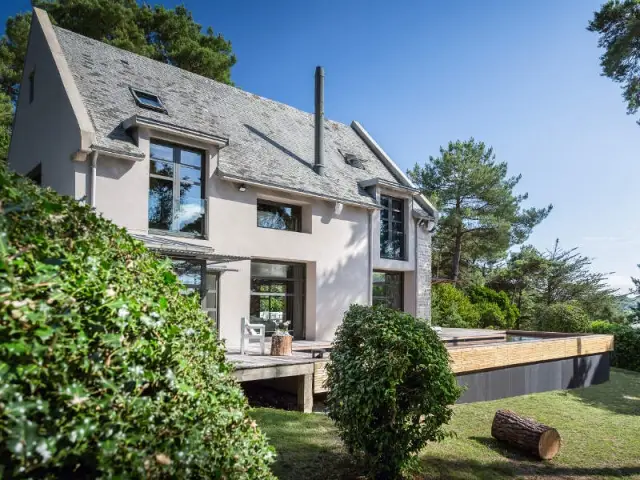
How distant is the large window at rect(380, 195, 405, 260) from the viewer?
17.2 meters

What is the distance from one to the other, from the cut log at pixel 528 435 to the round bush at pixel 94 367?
249 inches

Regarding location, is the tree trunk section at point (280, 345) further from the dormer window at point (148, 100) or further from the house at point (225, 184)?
the dormer window at point (148, 100)

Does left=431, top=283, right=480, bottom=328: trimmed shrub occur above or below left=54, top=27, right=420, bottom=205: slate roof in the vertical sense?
below

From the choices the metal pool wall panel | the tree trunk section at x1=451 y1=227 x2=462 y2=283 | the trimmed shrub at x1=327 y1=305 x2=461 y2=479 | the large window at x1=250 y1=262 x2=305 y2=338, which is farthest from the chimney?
the tree trunk section at x1=451 y1=227 x2=462 y2=283

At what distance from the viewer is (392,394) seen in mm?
5457

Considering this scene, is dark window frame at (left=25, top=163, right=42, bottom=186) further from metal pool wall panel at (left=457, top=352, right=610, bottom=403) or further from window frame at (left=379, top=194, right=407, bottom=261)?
metal pool wall panel at (left=457, top=352, right=610, bottom=403)

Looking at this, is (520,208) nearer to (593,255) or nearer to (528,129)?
(593,255)

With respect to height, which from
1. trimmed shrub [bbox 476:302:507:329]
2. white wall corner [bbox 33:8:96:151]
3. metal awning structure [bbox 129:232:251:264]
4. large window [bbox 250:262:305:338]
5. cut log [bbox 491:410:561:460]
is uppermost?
white wall corner [bbox 33:8:96:151]

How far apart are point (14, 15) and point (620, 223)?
31359 mm

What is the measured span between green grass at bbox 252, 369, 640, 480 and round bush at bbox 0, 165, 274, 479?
3.87m

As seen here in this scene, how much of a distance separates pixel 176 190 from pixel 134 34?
16348 millimetres

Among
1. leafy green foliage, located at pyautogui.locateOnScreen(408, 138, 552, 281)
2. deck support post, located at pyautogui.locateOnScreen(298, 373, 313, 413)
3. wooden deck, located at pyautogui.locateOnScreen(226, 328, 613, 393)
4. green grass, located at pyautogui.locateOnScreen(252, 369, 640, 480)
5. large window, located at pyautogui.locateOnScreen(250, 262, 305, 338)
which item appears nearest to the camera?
green grass, located at pyautogui.locateOnScreen(252, 369, 640, 480)

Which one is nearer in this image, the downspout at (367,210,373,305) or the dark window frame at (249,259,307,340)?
the dark window frame at (249,259,307,340)

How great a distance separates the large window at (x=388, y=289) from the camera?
1738cm
